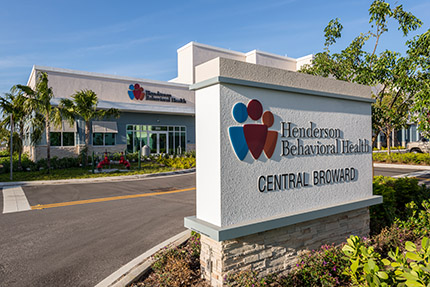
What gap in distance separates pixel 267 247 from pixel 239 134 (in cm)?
177

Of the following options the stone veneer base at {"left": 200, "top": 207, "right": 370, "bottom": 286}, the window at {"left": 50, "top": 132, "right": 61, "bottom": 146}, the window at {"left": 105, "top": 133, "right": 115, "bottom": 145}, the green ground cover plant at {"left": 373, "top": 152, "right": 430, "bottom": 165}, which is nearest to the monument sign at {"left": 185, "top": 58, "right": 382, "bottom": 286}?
the stone veneer base at {"left": 200, "top": 207, "right": 370, "bottom": 286}

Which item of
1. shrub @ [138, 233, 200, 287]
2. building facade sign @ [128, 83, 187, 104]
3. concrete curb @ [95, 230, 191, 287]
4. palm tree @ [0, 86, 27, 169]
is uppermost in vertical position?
building facade sign @ [128, 83, 187, 104]

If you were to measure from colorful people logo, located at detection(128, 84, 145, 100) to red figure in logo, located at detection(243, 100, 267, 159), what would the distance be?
2476 centimetres

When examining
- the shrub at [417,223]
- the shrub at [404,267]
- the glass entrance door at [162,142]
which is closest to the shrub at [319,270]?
the shrub at [404,267]

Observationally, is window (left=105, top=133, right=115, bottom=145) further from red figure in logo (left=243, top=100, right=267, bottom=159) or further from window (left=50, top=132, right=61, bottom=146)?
red figure in logo (left=243, top=100, right=267, bottom=159)

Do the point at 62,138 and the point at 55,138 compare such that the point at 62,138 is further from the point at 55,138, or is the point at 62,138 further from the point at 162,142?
the point at 162,142

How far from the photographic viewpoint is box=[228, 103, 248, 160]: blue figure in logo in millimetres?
4332

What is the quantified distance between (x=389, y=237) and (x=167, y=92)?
85.4ft

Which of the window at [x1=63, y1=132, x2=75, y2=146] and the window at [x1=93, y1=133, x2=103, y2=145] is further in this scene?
the window at [x1=93, y1=133, x2=103, y2=145]

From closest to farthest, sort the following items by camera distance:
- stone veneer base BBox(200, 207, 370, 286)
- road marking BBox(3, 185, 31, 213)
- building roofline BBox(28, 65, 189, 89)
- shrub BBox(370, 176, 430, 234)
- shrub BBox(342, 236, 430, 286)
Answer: shrub BBox(342, 236, 430, 286) → stone veneer base BBox(200, 207, 370, 286) → shrub BBox(370, 176, 430, 234) → road marking BBox(3, 185, 31, 213) → building roofline BBox(28, 65, 189, 89)

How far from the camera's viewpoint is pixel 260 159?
15.2 feet

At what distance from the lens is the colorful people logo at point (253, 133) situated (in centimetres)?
437

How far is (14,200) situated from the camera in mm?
11203

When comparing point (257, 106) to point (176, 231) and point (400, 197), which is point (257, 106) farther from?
point (400, 197)
